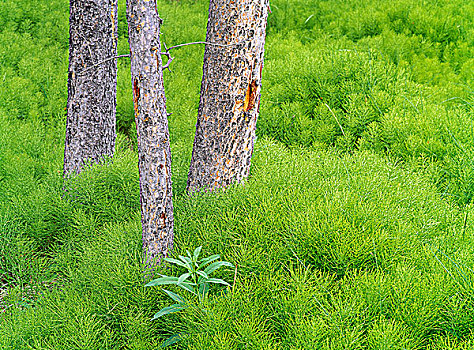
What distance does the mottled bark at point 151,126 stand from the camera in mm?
2092

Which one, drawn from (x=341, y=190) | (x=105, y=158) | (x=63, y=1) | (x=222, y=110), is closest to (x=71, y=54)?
(x=105, y=158)

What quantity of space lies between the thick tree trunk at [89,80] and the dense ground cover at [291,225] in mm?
329

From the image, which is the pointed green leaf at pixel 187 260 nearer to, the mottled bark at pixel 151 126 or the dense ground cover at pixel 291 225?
the dense ground cover at pixel 291 225

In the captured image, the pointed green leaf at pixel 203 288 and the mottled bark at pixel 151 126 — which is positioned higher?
the mottled bark at pixel 151 126

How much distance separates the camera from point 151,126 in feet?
7.23

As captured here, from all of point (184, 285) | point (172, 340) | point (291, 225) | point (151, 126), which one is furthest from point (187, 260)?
point (151, 126)

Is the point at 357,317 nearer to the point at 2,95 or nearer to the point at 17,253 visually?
the point at 17,253

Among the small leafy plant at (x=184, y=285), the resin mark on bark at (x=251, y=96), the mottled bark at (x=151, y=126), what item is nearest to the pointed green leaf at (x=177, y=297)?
the small leafy plant at (x=184, y=285)

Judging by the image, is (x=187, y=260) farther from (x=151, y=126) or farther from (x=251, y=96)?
(x=251, y=96)

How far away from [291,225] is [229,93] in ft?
3.66

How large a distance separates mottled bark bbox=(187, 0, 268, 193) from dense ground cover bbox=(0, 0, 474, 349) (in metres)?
0.23

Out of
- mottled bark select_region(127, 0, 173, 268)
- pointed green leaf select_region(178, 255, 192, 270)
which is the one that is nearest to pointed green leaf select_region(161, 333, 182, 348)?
pointed green leaf select_region(178, 255, 192, 270)

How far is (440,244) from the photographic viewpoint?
2.30m

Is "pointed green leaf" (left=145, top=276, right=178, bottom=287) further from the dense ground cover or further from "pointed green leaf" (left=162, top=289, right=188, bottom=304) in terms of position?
the dense ground cover
